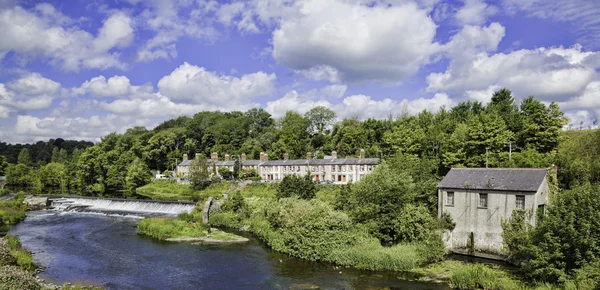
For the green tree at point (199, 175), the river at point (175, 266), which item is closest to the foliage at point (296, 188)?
the river at point (175, 266)

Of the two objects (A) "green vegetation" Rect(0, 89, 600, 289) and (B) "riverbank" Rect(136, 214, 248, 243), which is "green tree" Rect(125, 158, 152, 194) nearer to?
(A) "green vegetation" Rect(0, 89, 600, 289)

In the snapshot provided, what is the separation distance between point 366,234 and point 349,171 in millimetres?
45233

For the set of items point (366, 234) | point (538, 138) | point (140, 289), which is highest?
point (538, 138)

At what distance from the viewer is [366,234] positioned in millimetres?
33656

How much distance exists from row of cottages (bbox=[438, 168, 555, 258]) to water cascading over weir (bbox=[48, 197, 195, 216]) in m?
36.6

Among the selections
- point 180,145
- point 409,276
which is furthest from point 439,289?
point 180,145

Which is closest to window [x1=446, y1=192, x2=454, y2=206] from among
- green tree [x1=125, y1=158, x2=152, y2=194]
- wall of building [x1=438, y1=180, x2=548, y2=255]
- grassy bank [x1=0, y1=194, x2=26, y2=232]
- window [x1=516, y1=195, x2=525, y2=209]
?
wall of building [x1=438, y1=180, x2=548, y2=255]

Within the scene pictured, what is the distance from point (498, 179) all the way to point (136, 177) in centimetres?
8824

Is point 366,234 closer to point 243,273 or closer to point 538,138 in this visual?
point 243,273

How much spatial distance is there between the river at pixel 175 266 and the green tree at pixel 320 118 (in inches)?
3034

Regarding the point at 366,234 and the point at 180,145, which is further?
the point at 180,145

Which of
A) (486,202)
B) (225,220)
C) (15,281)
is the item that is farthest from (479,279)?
(225,220)

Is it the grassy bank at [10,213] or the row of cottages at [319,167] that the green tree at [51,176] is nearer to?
the row of cottages at [319,167]

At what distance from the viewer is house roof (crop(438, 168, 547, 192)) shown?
3122 cm
